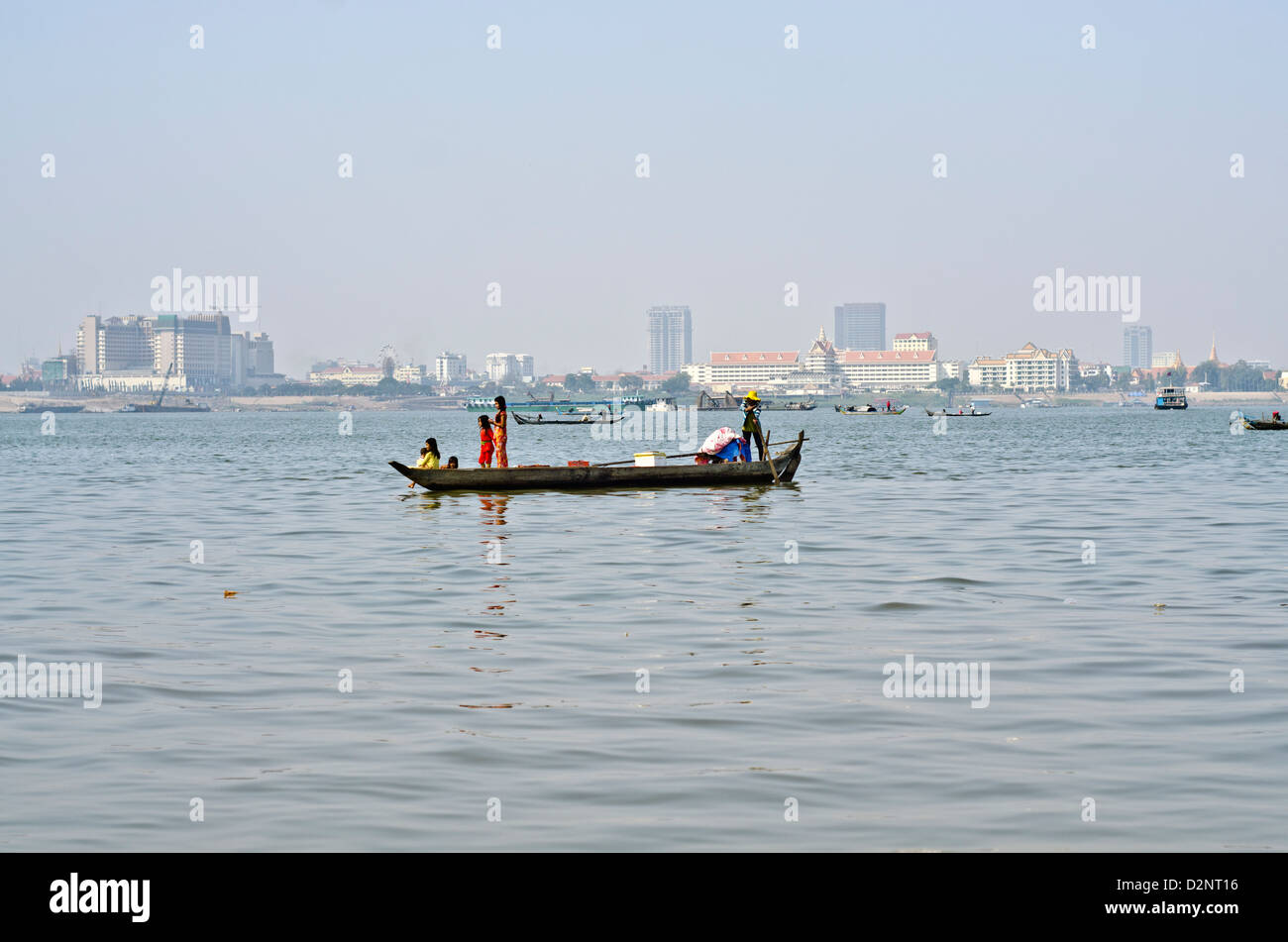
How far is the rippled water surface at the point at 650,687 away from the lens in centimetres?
762

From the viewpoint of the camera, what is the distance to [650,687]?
36.3 ft

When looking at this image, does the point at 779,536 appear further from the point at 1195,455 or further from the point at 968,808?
the point at 1195,455

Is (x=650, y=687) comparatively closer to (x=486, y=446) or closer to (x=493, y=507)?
(x=493, y=507)

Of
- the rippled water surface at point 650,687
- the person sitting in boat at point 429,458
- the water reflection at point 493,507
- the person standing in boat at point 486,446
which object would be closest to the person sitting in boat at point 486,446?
the person standing in boat at point 486,446

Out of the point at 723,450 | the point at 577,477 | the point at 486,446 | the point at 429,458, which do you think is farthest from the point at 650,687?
the point at 429,458

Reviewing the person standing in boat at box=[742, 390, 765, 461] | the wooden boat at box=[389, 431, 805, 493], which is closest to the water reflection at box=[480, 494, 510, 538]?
the wooden boat at box=[389, 431, 805, 493]

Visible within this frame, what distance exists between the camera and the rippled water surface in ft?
25.0

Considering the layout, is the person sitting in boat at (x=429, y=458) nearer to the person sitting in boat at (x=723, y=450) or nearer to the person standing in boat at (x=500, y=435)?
the person standing in boat at (x=500, y=435)

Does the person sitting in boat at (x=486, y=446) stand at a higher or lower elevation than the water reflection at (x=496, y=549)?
higher

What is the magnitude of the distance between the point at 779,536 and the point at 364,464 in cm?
3760

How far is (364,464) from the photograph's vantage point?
193ft

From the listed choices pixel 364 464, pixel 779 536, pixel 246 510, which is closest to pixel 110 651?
pixel 779 536

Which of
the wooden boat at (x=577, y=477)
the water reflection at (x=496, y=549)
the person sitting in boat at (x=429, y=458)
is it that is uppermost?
the person sitting in boat at (x=429, y=458)
